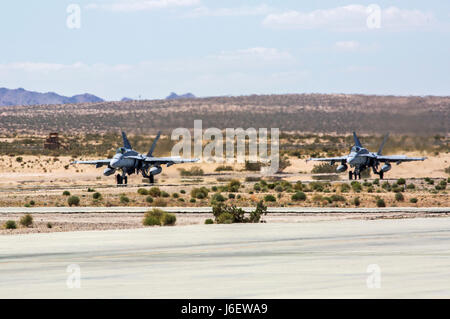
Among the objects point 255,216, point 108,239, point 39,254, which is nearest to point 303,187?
point 255,216

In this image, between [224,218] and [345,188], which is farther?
[345,188]

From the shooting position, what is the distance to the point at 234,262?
67.9 feet

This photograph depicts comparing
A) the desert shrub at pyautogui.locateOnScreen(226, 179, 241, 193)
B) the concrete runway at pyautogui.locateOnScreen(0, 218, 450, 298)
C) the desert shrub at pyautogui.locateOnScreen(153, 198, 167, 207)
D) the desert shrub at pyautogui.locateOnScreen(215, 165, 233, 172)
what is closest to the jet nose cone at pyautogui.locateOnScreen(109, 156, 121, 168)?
the desert shrub at pyautogui.locateOnScreen(226, 179, 241, 193)

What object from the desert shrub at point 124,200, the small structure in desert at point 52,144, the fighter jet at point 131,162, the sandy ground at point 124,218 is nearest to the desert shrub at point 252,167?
the fighter jet at point 131,162

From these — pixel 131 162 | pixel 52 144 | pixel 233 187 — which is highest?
pixel 131 162

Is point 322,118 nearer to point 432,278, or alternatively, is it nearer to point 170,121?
point 170,121

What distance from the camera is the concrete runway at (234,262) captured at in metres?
15.8

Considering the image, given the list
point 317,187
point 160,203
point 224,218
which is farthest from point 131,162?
point 224,218

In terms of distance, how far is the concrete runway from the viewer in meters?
15.8

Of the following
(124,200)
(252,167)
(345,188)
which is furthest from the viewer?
(252,167)

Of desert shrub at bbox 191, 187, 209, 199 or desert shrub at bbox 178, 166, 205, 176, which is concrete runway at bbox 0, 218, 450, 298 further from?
desert shrub at bbox 178, 166, 205, 176

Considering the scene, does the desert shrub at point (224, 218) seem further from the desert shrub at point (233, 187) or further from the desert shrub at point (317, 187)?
the desert shrub at point (317, 187)

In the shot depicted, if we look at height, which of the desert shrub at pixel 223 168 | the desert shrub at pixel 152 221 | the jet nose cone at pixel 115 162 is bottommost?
the desert shrub at pixel 223 168

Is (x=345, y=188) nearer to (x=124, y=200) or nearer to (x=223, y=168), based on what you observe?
(x=124, y=200)
